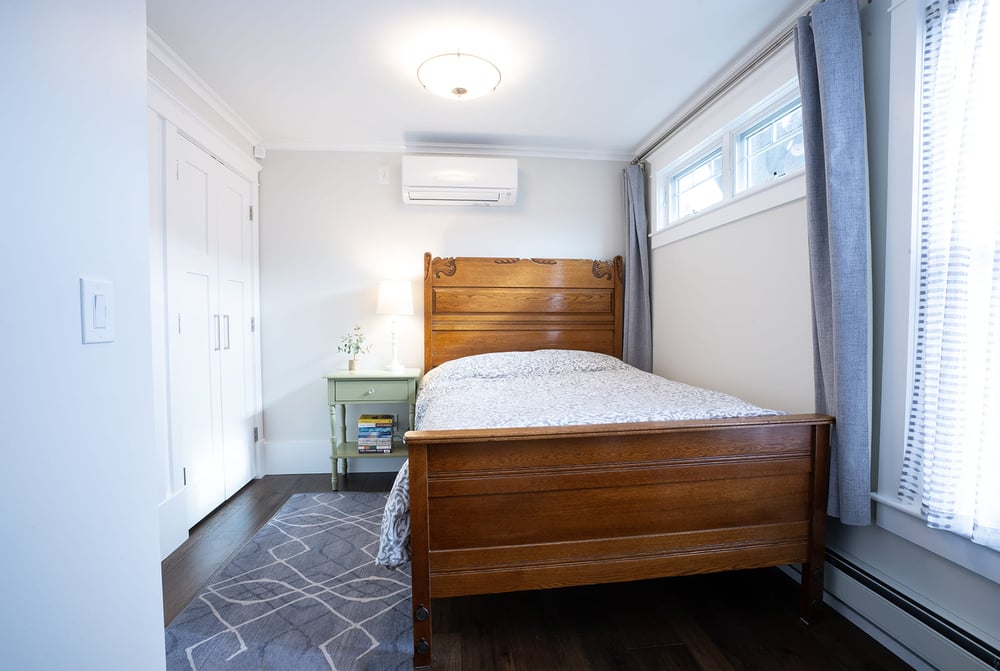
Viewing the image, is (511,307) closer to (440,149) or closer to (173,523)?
(440,149)

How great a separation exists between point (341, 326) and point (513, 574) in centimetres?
228

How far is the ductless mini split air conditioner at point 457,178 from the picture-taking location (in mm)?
2902

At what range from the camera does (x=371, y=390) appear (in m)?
2.71

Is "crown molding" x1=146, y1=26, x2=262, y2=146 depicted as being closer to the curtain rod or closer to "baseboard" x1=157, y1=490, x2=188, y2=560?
"baseboard" x1=157, y1=490, x2=188, y2=560

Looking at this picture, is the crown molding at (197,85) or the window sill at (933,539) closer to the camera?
the window sill at (933,539)

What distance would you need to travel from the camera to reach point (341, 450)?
2.79 meters

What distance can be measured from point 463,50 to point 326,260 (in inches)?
67.4

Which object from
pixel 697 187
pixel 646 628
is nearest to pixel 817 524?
pixel 646 628

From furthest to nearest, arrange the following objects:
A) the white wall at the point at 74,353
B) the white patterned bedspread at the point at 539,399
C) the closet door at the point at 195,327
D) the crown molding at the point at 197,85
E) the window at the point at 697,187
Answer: the window at the point at 697,187 → the closet door at the point at 195,327 → the crown molding at the point at 197,85 → the white patterned bedspread at the point at 539,399 → the white wall at the point at 74,353

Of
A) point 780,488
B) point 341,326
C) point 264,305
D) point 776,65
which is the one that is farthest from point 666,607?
point 264,305

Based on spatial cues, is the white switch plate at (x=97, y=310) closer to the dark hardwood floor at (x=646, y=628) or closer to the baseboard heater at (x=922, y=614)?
the dark hardwood floor at (x=646, y=628)

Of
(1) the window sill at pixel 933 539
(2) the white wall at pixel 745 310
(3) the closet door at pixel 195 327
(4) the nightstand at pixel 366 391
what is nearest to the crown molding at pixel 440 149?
(3) the closet door at pixel 195 327

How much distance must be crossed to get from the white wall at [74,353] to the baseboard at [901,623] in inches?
80.4

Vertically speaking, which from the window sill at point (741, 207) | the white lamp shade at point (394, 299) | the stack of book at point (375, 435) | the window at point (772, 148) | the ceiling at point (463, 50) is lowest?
the stack of book at point (375, 435)
